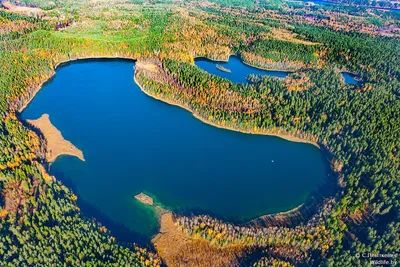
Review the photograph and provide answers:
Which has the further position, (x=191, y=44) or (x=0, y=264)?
(x=191, y=44)

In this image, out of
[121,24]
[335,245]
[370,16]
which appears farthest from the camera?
[370,16]

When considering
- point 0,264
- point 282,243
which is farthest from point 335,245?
point 0,264

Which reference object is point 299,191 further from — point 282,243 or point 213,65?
point 213,65

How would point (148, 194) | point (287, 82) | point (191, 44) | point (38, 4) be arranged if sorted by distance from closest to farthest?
1. point (148, 194)
2. point (287, 82)
3. point (191, 44)
4. point (38, 4)

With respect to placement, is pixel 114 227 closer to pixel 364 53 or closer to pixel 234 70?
pixel 234 70

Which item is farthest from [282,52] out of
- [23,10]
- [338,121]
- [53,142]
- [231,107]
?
[23,10]

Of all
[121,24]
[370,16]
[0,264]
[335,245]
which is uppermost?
[370,16]

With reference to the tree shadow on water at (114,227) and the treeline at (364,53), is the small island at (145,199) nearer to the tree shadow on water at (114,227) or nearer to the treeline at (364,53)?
the tree shadow on water at (114,227)
